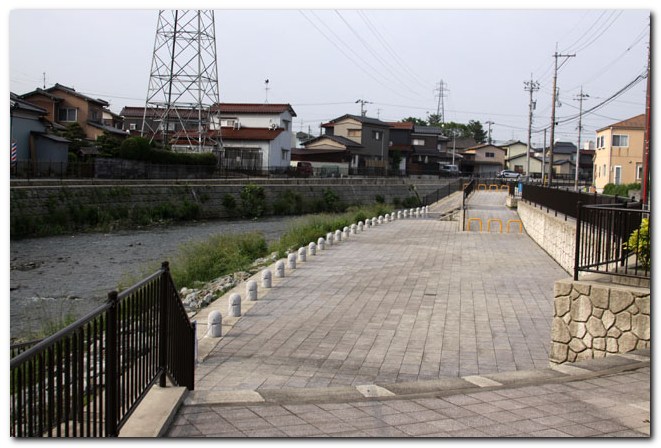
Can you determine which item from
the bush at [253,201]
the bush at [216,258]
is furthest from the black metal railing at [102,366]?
the bush at [253,201]

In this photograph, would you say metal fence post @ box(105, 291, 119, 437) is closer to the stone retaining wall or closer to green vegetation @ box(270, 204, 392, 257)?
the stone retaining wall

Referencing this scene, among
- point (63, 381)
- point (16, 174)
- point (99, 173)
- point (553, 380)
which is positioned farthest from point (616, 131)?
point (63, 381)

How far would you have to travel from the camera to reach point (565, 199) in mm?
16312

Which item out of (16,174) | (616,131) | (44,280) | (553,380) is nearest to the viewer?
(553,380)

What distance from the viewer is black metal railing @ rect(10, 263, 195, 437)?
11.1ft

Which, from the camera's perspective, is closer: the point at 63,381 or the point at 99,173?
the point at 63,381

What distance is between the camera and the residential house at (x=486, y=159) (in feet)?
281

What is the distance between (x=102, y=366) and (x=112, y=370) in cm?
31

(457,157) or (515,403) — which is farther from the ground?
(457,157)

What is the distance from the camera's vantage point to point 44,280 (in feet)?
59.4

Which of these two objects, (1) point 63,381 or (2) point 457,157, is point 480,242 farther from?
→ (2) point 457,157

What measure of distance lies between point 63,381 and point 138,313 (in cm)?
101

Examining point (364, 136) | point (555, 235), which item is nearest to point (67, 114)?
point (364, 136)

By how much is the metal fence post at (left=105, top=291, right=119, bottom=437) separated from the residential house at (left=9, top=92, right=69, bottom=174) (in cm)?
3021
